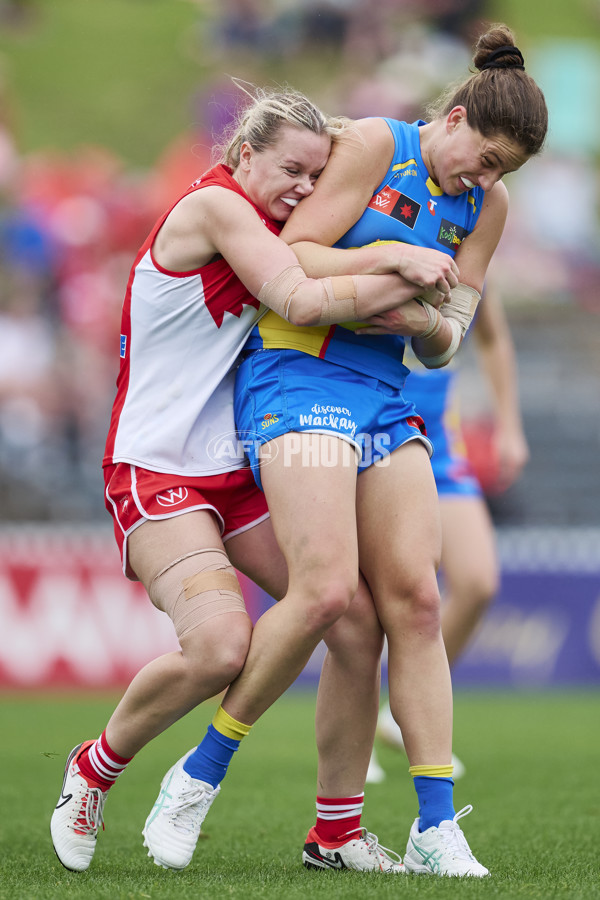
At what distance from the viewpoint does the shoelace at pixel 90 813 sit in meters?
3.14

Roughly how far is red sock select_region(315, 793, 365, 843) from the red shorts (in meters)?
0.80

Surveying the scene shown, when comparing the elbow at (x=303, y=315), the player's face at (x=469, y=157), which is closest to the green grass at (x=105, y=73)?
the player's face at (x=469, y=157)

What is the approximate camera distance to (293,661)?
10.1 feet

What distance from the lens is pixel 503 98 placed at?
Result: 3080 mm

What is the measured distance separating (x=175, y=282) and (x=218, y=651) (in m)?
1.01

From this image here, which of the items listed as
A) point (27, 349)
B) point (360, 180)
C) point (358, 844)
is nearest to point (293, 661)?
point (358, 844)

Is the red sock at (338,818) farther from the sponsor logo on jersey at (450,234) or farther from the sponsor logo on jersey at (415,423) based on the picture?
the sponsor logo on jersey at (450,234)

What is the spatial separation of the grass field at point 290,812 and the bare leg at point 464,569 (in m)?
0.65

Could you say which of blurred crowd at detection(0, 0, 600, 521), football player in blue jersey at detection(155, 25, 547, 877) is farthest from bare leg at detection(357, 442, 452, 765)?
blurred crowd at detection(0, 0, 600, 521)

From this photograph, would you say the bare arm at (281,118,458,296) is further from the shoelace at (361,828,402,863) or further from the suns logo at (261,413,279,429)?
the shoelace at (361,828,402,863)

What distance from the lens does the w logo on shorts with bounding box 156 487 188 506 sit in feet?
10.4

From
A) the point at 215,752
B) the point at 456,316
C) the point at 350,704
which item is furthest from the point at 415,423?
the point at 215,752

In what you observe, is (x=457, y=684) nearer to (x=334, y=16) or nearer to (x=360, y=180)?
(x=360, y=180)

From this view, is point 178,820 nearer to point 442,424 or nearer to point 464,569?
point 464,569
